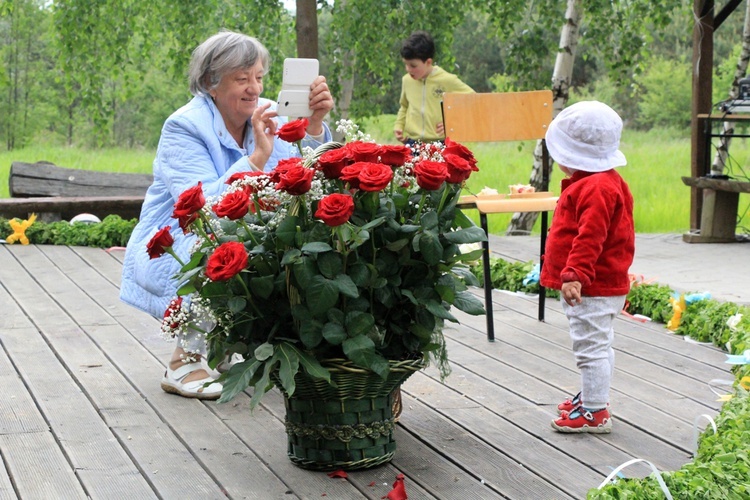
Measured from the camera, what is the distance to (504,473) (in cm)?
273

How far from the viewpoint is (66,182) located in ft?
26.5

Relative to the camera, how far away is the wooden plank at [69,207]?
7137mm

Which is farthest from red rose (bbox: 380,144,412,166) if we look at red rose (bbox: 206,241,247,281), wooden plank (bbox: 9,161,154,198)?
wooden plank (bbox: 9,161,154,198)

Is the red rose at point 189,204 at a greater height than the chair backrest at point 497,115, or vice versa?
the chair backrest at point 497,115

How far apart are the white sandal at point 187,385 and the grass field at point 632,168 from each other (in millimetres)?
4877

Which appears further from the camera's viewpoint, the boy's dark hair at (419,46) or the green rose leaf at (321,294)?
the boy's dark hair at (419,46)

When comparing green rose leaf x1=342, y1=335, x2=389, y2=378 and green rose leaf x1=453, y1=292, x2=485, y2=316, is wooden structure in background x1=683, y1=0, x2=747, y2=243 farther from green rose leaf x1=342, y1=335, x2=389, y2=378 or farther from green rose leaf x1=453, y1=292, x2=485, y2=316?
green rose leaf x1=342, y1=335, x2=389, y2=378

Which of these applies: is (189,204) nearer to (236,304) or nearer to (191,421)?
(236,304)

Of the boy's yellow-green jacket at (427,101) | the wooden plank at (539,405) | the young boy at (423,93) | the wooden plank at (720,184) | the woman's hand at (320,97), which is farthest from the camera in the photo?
the boy's yellow-green jacket at (427,101)

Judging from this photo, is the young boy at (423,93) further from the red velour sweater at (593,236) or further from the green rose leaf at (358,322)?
the green rose leaf at (358,322)

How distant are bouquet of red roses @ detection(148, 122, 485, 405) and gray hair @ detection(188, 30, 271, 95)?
0.75 m

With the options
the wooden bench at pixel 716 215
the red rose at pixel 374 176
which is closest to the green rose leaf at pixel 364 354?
the red rose at pixel 374 176

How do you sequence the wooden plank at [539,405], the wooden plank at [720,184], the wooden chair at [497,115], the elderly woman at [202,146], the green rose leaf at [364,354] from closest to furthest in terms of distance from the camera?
A: the green rose leaf at [364,354] → the wooden plank at [539,405] → the elderly woman at [202,146] → the wooden chair at [497,115] → the wooden plank at [720,184]

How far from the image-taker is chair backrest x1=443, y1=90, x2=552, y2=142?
4789 millimetres
